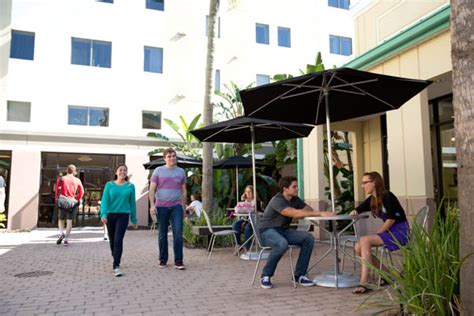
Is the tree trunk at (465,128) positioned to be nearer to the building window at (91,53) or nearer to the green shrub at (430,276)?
the green shrub at (430,276)

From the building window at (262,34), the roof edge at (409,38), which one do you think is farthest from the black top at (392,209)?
the building window at (262,34)

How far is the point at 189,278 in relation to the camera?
6.32 meters

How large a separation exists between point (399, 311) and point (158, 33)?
702 inches

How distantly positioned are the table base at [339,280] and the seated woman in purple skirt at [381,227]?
0.35 meters

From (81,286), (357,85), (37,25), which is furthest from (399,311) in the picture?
(37,25)

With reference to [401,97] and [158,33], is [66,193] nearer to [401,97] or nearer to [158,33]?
[401,97]

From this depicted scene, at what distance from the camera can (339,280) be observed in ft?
18.6

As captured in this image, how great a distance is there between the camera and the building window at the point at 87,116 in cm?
1778

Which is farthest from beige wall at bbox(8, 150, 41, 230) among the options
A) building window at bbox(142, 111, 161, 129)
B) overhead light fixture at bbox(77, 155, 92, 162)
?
building window at bbox(142, 111, 161, 129)

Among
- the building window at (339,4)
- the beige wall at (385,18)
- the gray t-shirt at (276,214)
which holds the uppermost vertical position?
the building window at (339,4)

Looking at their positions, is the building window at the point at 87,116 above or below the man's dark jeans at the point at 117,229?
above

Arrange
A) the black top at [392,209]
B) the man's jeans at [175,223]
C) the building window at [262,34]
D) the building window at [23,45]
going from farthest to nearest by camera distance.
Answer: the building window at [262,34] → the building window at [23,45] → the man's jeans at [175,223] → the black top at [392,209]

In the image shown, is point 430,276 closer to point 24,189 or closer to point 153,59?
point 24,189

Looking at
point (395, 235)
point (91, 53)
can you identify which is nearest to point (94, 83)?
point (91, 53)
